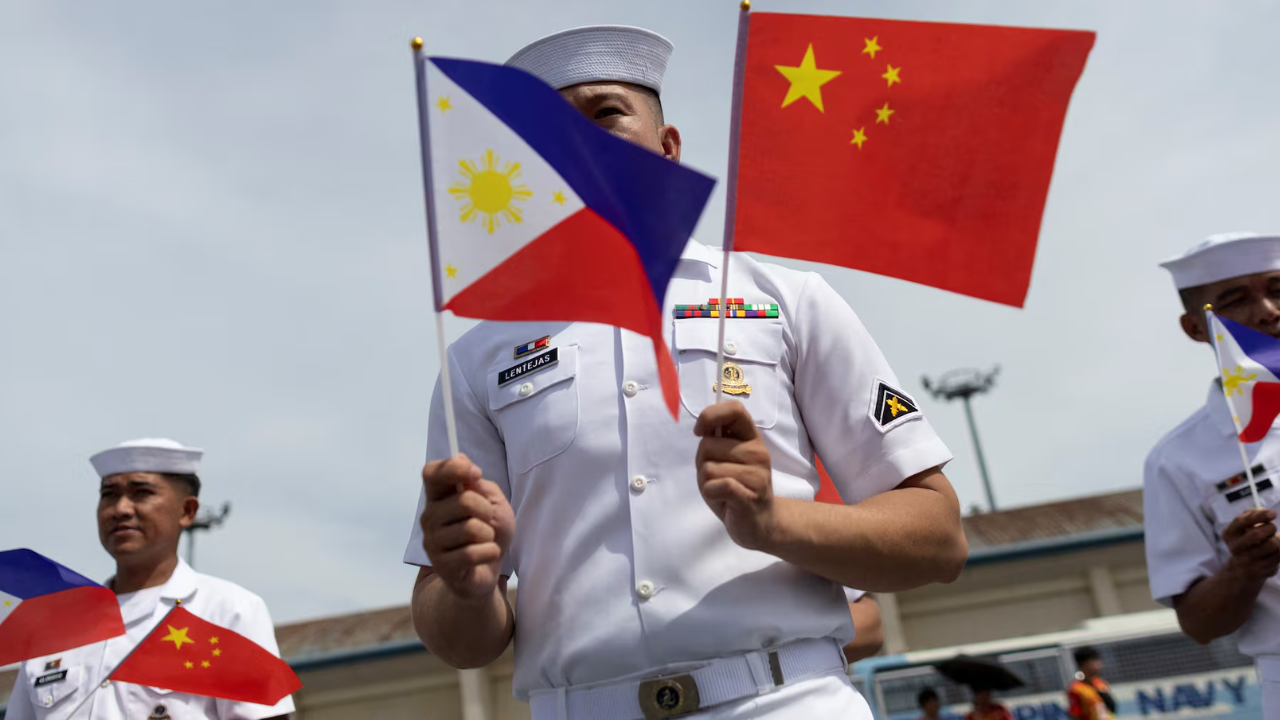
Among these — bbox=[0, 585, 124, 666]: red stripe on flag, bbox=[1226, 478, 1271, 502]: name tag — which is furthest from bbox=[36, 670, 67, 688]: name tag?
bbox=[1226, 478, 1271, 502]: name tag

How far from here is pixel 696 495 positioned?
1941 mm

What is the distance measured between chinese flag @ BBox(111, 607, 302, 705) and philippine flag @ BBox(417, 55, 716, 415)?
258 centimetres

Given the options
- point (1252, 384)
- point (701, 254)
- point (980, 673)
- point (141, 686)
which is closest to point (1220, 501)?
point (1252, 384)

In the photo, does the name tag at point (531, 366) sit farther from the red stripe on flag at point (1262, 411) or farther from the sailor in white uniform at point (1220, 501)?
the red stripe on flag at point (1262, 411)

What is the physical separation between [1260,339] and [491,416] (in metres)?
2.74

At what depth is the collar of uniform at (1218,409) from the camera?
3.59 m

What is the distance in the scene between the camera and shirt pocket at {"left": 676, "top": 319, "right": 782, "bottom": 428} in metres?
2.05

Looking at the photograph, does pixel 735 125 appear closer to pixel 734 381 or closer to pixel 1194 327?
pixel 734 381

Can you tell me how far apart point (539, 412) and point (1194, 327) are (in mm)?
2959

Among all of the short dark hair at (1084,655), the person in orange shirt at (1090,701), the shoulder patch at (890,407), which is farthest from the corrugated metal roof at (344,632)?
the shoulder patch at (890,407)

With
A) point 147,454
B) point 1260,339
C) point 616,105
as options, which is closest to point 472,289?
point 616,105

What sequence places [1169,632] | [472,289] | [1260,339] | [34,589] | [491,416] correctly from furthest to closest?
[1169,632], [34,589], [1260,339], [491,416], [472,289]

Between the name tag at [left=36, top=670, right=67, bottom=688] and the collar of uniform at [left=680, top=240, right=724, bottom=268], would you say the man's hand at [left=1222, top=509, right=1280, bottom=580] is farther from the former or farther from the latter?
the name tag at [left=36, top=670, right=67, bottom=688]

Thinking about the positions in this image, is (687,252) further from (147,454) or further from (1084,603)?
(1084,603)
